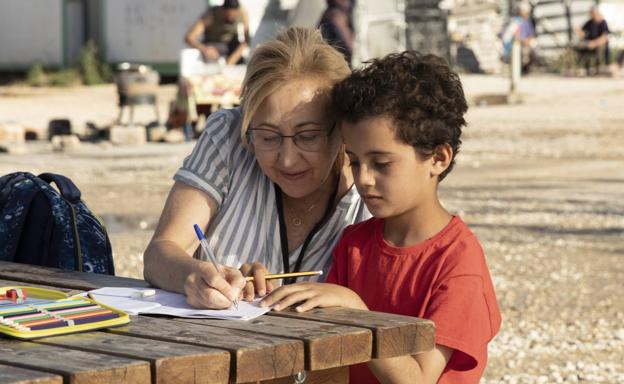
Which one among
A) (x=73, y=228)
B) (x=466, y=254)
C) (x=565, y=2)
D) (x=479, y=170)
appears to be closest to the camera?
(x=466, y=254)

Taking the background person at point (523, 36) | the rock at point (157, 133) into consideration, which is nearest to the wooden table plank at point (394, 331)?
the rock at point (157, 133)

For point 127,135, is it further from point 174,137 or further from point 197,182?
point 197,182

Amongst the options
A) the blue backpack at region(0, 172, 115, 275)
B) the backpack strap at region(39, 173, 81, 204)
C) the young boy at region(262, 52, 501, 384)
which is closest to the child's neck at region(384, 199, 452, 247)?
the young boy at region(262, 52, 501, 384)

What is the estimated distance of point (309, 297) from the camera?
9.32ft

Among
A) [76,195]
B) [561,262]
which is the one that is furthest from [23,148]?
[76,195]

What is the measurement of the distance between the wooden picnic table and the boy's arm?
8cm

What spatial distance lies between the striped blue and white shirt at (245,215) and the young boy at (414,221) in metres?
0.31

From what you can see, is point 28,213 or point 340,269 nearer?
point 340,269

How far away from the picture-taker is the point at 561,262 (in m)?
7.63

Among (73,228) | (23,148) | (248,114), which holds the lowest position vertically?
(23,148)

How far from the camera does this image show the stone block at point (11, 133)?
47.0 ft

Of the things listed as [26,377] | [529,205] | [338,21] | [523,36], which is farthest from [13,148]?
[523,36]

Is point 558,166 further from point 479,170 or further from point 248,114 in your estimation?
point 248,114

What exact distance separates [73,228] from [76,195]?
165 millimetres
